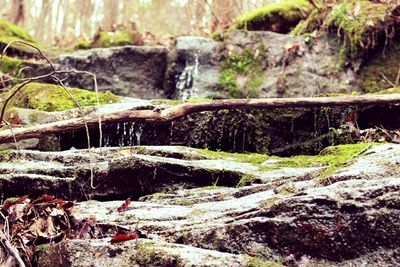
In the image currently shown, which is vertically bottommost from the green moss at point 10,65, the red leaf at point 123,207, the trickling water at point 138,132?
the red leaf at point 123,207

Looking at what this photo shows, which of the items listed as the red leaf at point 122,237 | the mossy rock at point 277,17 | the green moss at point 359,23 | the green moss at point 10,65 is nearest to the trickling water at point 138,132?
the red leaf at point 122,237

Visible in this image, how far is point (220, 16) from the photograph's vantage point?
13.0 m

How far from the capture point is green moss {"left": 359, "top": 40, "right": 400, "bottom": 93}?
8047 millimetres

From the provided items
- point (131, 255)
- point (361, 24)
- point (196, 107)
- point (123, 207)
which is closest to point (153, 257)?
point (131, 255)

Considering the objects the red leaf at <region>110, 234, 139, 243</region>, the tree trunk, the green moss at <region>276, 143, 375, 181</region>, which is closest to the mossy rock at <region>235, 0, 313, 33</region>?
the green moss at <region>276, 143, 375, 181</region>

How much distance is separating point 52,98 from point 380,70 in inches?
200

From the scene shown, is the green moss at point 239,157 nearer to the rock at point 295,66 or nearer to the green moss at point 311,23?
the rock at point 295,66

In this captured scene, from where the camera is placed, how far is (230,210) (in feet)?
10.5

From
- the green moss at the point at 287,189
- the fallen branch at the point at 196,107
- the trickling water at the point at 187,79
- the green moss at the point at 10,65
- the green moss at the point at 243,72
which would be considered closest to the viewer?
the green moss at the point at 287,189

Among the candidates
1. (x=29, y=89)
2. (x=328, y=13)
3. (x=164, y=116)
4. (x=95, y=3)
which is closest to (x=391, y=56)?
(x=328, y=13)

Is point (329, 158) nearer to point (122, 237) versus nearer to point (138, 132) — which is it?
point (122, 237)

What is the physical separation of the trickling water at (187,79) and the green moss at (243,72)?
463 mm

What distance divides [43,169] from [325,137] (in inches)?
112

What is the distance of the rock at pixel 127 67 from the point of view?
30.3 feet
